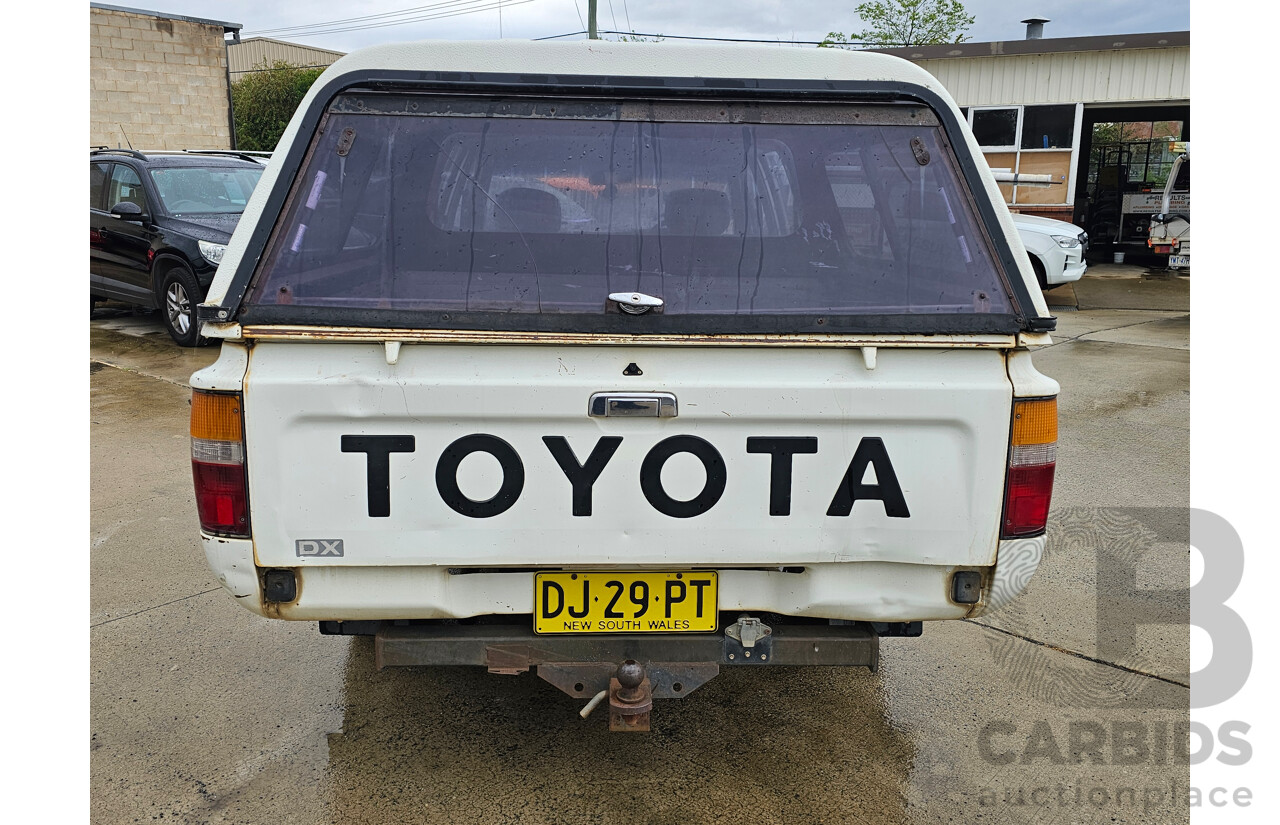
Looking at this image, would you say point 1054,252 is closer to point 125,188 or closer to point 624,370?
point 125,188

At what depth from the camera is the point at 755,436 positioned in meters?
2.36

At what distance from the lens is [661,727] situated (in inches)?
124

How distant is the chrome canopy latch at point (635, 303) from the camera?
233 centimetres

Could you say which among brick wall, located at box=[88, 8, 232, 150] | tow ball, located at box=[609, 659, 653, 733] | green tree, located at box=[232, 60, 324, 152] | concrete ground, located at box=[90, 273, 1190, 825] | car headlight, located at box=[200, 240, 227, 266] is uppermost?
green tree, located at box=[232, 60, 324, 152]

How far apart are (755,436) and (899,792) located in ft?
4.09

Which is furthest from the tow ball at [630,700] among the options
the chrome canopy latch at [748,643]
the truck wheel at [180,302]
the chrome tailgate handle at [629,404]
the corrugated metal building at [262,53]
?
the corrugated metal building at [262,53]

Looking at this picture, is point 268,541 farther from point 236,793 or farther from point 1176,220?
point 1176,220

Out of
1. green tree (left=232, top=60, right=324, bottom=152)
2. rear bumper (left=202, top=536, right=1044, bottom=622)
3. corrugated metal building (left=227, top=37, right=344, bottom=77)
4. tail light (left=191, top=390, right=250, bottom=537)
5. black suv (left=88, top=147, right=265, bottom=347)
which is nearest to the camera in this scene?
tail light (left=191, top=390, right=250, bottom=537)

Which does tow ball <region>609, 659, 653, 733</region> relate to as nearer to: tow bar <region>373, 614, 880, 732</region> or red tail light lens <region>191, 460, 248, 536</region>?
tow bar <region>373, 614, 880, 732</region>

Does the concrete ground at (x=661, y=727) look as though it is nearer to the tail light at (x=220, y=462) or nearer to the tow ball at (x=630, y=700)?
the tow ball at (x=630, y=700)

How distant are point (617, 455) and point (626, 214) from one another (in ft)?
2.09

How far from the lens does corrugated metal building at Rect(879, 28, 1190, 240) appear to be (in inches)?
601

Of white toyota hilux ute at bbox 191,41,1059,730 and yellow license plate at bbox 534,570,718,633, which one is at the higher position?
white toyota hilux ute at bbox 191,41,1059,730

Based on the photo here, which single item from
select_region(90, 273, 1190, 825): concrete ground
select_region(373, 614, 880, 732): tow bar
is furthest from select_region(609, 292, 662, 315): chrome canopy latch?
select_region(90, 273, 1190, 825): concrete ground
